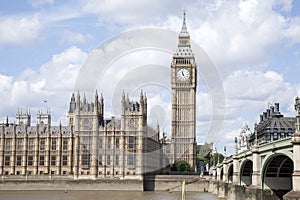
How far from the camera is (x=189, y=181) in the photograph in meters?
100

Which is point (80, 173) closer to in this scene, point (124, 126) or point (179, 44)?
point (124, 126)

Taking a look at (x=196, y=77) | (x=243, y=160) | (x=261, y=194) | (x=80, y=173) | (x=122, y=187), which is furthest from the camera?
(x=196, y=77)

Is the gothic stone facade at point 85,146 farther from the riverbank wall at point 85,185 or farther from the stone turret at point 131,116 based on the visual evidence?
the riverbank wall at point 85,185

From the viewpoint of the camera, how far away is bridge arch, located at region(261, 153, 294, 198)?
142 feet

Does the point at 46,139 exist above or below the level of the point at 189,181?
above

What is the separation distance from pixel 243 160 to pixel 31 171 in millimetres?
62740

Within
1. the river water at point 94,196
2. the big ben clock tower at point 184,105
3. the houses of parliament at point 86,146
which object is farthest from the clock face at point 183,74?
the river water at point 94,196

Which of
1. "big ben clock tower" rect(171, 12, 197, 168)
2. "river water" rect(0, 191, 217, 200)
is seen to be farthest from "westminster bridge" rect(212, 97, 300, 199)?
"big ben clock tower" rect(171, 12, 197, 168)

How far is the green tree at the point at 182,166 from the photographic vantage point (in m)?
133

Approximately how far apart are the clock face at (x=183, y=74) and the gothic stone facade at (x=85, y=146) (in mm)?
40221

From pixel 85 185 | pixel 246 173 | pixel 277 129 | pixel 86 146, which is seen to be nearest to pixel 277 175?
pixel 246 173

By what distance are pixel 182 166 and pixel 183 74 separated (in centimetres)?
2912

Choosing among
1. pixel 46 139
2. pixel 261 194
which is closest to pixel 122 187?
pixel 46 139

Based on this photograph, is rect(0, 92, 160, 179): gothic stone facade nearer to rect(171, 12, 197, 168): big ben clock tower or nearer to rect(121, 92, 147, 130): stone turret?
rect(121, 92, 147, 130): stone turret
